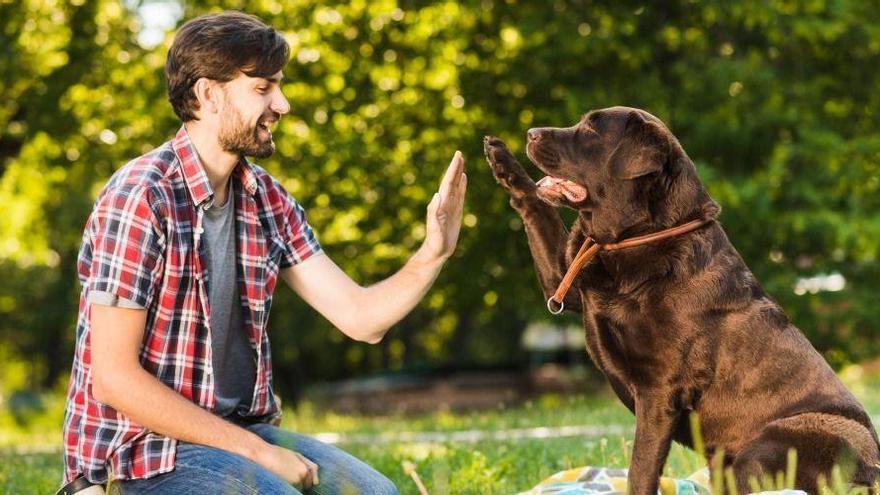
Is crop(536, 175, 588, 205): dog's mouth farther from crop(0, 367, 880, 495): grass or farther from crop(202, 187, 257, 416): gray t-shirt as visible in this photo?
crop(202, 187, 257, 416): gray t-shirt

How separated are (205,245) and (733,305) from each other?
5.83 ft

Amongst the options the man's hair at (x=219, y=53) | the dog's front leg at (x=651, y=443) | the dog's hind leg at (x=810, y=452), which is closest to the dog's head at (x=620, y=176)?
the dog's front leg at (x=651, y=443)

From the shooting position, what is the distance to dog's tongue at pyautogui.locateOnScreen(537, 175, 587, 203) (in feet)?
13.0

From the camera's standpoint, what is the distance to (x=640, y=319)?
374 centimetres

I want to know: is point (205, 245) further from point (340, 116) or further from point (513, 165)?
point (340, 116)

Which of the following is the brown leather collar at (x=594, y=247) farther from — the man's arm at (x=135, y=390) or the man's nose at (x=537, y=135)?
the man's arm at (x=135, y=390)

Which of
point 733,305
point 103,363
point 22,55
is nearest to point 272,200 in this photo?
point 103,363

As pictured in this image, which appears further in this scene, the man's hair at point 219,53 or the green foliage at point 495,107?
the green foliage at point 495,107

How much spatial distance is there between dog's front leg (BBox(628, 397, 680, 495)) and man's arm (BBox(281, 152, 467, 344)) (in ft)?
3.04

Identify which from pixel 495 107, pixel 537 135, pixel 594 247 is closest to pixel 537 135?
pixel 537 135

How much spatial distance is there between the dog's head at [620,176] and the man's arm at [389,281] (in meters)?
0.35

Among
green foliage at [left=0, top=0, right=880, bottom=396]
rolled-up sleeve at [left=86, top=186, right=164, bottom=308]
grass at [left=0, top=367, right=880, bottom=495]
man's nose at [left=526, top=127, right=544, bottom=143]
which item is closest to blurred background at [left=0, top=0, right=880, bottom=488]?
green foliage at [left=0, top=0, right=880, bottom=396]

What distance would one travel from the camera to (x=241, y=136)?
3.73 m

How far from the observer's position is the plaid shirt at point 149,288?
3.38 m
